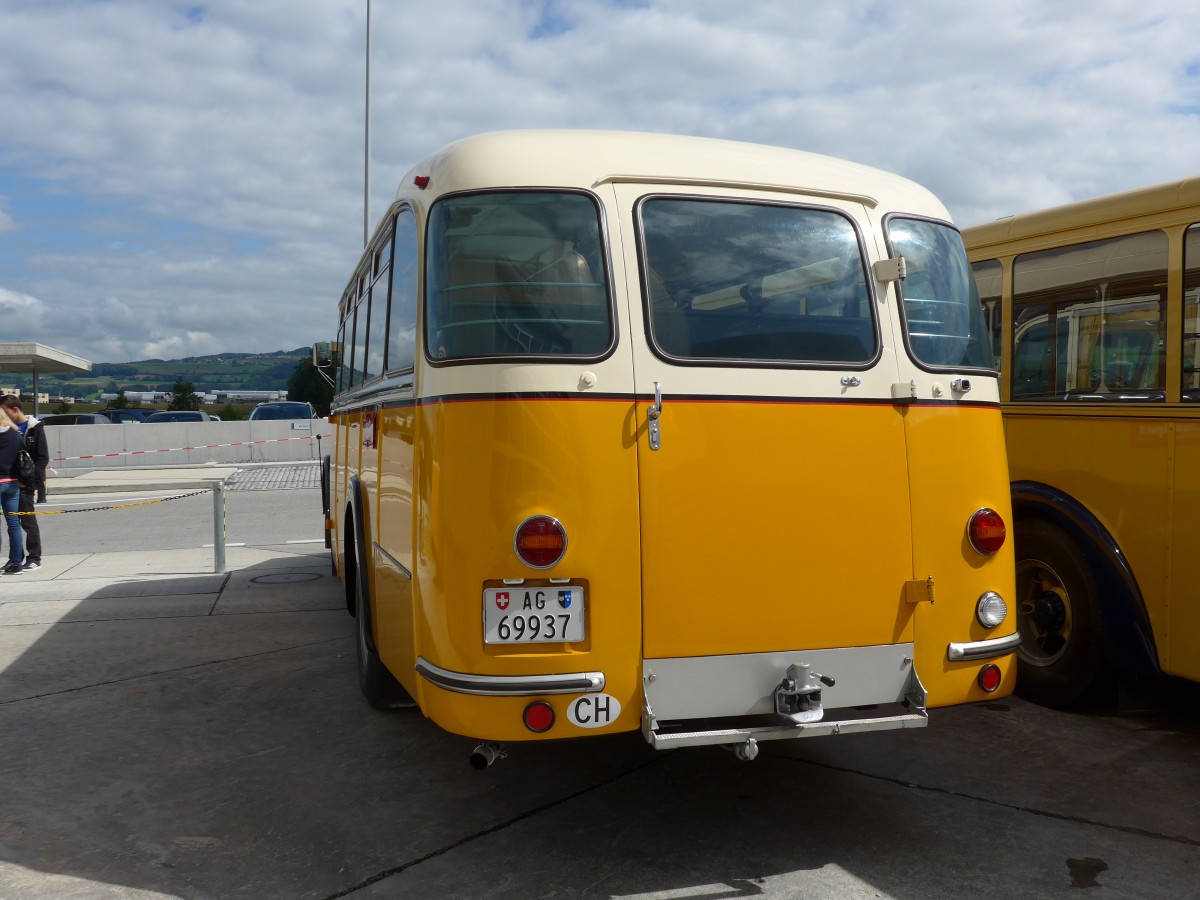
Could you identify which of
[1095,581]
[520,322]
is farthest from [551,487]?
[1095,581]

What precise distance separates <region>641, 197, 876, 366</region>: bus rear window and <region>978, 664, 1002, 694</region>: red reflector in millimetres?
1339

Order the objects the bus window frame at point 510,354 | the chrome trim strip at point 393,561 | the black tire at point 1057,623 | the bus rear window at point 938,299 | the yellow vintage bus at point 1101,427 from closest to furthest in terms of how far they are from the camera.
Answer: the bus window frame at point 510,354 → the chrome trim strip at point 393,561 → the bus rear window at point 938,299 → the yellow vintage bus at point 1101,427 → the black tire at point 1057,623

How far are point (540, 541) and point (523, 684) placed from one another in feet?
1.65

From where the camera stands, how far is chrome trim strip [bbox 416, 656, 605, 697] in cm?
377

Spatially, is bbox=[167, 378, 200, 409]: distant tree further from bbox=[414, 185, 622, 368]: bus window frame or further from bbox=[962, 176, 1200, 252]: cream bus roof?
bbox=[414, 185, 622, 368]: bus window frame

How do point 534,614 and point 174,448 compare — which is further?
point 174,448

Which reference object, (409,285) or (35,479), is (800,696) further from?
(35,479)

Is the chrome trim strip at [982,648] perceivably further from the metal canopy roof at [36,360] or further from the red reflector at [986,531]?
the metal canopy roof at [36,360]

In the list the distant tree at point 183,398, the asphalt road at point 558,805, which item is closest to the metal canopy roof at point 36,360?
the asphalt road at point 558,805

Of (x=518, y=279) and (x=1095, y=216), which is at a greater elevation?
(x=1095, y=216)

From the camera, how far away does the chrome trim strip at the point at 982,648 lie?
14.0ft

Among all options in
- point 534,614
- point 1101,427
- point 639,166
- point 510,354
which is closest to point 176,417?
point 1101,427

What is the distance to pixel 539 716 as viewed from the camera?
3811mm

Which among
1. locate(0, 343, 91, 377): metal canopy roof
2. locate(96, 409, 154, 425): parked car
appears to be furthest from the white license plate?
locate(96, 409, 154, 425): parked car
